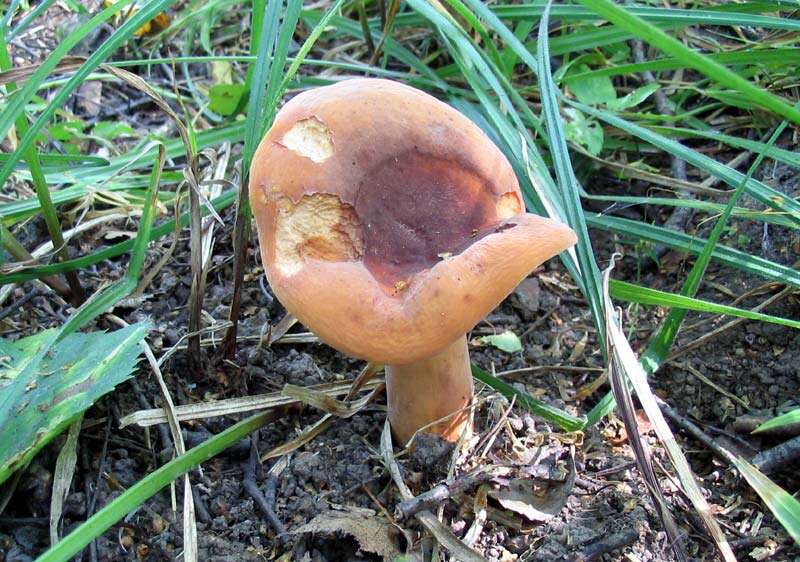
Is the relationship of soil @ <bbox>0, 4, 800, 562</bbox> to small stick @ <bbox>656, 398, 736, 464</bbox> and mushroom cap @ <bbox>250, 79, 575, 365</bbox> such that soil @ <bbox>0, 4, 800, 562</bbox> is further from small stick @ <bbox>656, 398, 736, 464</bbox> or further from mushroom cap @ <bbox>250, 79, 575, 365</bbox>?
mushroom cap @ <bbox>250, 79, 575, 365</bbox>

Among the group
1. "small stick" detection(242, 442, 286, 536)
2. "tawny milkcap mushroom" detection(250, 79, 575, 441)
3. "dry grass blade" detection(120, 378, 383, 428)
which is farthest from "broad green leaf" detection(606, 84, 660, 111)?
"small stick" detection(242, 442, 286, 536)

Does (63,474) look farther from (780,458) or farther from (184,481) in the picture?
(780,458)

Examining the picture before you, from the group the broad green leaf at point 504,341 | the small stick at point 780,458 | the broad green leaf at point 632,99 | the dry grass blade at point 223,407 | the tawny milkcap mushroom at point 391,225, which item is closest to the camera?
the tawny milkcap mushroom at point 391,225

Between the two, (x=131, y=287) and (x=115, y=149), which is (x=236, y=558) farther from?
(x=115, y=149)

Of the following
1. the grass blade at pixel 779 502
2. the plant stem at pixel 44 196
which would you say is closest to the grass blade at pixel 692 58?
the grass blade at pixel 779 502

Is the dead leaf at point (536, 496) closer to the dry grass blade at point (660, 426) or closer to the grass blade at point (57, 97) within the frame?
the dry grass blade at point (660, 426)
